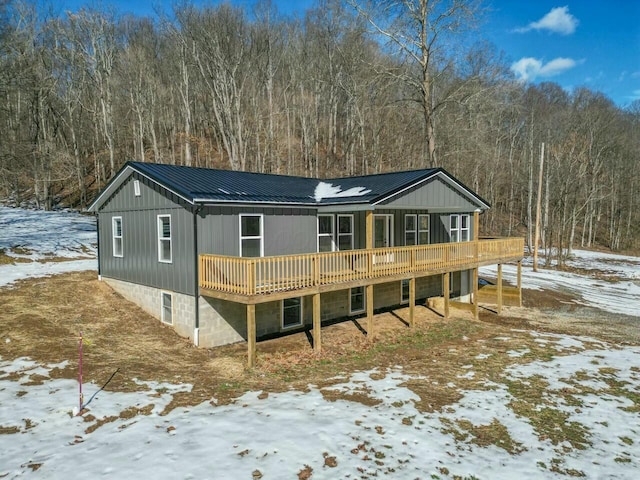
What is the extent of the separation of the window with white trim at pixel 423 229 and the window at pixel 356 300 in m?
3.92

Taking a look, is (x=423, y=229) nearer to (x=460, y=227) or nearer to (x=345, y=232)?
(x=460, y=227)

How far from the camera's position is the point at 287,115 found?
3909cm

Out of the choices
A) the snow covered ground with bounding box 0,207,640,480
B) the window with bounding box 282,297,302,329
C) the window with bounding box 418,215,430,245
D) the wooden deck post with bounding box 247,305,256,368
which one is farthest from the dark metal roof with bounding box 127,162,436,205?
the snow covered ground with bounding box 0,207,640,480

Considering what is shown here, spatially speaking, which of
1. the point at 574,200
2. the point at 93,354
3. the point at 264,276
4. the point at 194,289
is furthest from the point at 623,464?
the point at 574,200

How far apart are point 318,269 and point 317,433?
219 inches

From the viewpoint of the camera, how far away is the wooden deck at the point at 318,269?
1108 centimetres

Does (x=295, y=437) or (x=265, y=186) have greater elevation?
(x=265, y=186)

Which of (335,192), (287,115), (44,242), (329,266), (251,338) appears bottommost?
(251,338)

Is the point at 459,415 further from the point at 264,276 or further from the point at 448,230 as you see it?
the point at 448,230

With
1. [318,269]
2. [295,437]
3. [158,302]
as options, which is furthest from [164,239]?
[295,437]

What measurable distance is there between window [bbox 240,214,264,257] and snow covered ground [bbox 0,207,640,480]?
492cm

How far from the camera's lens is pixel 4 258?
1933 cm

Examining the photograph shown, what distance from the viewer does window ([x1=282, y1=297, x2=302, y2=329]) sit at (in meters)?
14.7

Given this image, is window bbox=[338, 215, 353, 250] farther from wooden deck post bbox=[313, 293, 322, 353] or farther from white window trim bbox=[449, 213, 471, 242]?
white window trim bbox=[449, 213, 471, 242]
